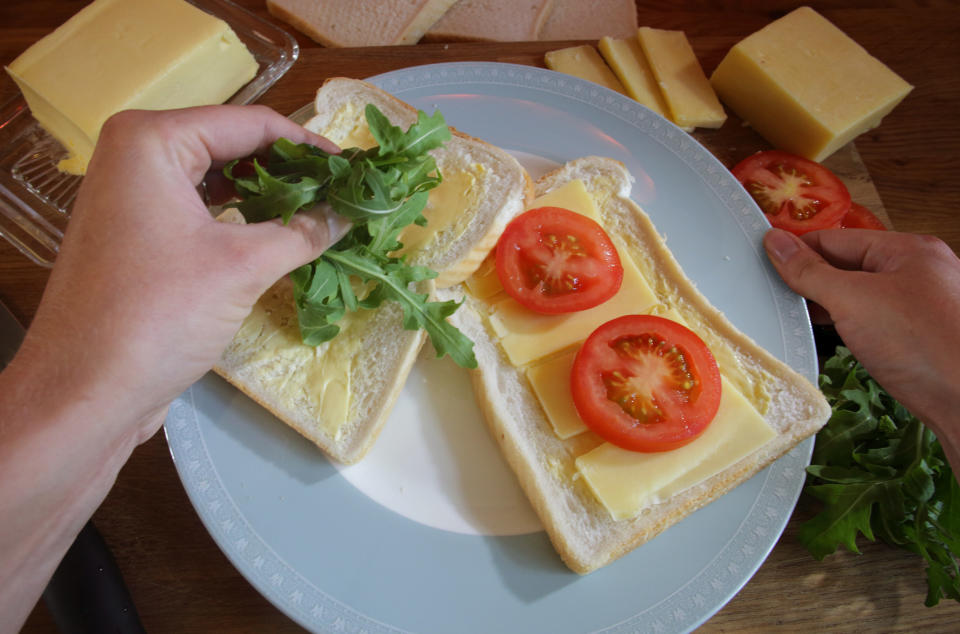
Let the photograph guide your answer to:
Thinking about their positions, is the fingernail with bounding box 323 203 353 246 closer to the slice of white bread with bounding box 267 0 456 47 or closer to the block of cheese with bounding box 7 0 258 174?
the block of cheese with bounding box 7 0 258 174

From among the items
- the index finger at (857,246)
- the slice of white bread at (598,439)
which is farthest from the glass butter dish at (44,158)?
the index finger at (857,246)

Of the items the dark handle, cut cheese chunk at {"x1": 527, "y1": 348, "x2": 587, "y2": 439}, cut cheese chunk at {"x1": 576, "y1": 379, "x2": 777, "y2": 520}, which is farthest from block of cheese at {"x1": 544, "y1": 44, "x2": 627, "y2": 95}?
the dark handle

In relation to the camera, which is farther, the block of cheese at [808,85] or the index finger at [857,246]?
the block of cheese at [808,85]

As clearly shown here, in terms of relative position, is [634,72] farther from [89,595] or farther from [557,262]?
[89,595]

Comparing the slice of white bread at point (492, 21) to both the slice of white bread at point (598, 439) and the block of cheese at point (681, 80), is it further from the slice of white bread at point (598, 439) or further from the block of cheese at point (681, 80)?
the slice of white bread at point (598, 439)

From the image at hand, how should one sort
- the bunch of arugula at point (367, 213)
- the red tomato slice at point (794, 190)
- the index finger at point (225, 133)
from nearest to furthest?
the index finger at point (225, 133)
the bunch of arugula at point (367, 213)
the red tomato slice at point (794, 190)

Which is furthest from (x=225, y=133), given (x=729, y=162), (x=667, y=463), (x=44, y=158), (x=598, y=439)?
(x=729, y=162)

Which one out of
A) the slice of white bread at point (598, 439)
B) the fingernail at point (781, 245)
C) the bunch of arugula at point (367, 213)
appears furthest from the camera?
the fingernail at point (781, 245)
